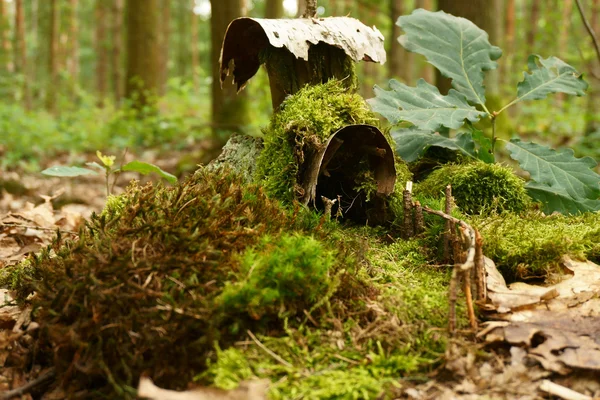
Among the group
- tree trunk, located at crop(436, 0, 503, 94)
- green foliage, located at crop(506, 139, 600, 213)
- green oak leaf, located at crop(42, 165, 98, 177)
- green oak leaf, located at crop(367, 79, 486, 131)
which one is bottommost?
green oak leaf, located at crop(42, 165, 98, 177)

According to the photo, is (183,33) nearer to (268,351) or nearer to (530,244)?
(530,244)

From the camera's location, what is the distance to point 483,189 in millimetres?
2766

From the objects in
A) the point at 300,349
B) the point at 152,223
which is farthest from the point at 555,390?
the point at 152,223

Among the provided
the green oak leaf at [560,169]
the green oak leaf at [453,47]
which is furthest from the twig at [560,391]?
the green oak leaf at [453,47]

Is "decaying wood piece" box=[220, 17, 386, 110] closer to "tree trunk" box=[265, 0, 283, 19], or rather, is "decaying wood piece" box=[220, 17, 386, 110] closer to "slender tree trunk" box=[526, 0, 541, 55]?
"tree trunk" box=[265, 0, 283, 19]

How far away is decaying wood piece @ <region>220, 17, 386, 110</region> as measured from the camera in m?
2.61

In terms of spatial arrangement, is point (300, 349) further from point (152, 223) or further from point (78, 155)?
point (78, 155)

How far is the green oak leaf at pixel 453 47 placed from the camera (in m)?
3.10

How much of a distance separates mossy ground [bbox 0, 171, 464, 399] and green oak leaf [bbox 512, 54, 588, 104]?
168 centimetres

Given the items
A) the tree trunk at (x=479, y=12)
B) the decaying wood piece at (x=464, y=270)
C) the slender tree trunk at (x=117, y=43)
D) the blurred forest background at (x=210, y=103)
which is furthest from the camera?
the slender tree trunk at (x=117, y=43)

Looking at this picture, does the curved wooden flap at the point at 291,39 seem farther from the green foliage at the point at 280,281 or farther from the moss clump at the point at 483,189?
the green foliage at the point at 280,281

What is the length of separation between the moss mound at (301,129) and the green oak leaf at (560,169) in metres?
0.92

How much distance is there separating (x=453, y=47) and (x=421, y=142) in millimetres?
782

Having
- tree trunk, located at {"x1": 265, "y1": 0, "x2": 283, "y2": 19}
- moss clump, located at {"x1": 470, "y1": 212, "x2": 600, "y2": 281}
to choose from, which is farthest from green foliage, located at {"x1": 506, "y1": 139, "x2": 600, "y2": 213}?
tree trunk, located at {"x1": 265, "y1": 0, "x2": 283, "y2": 19}
